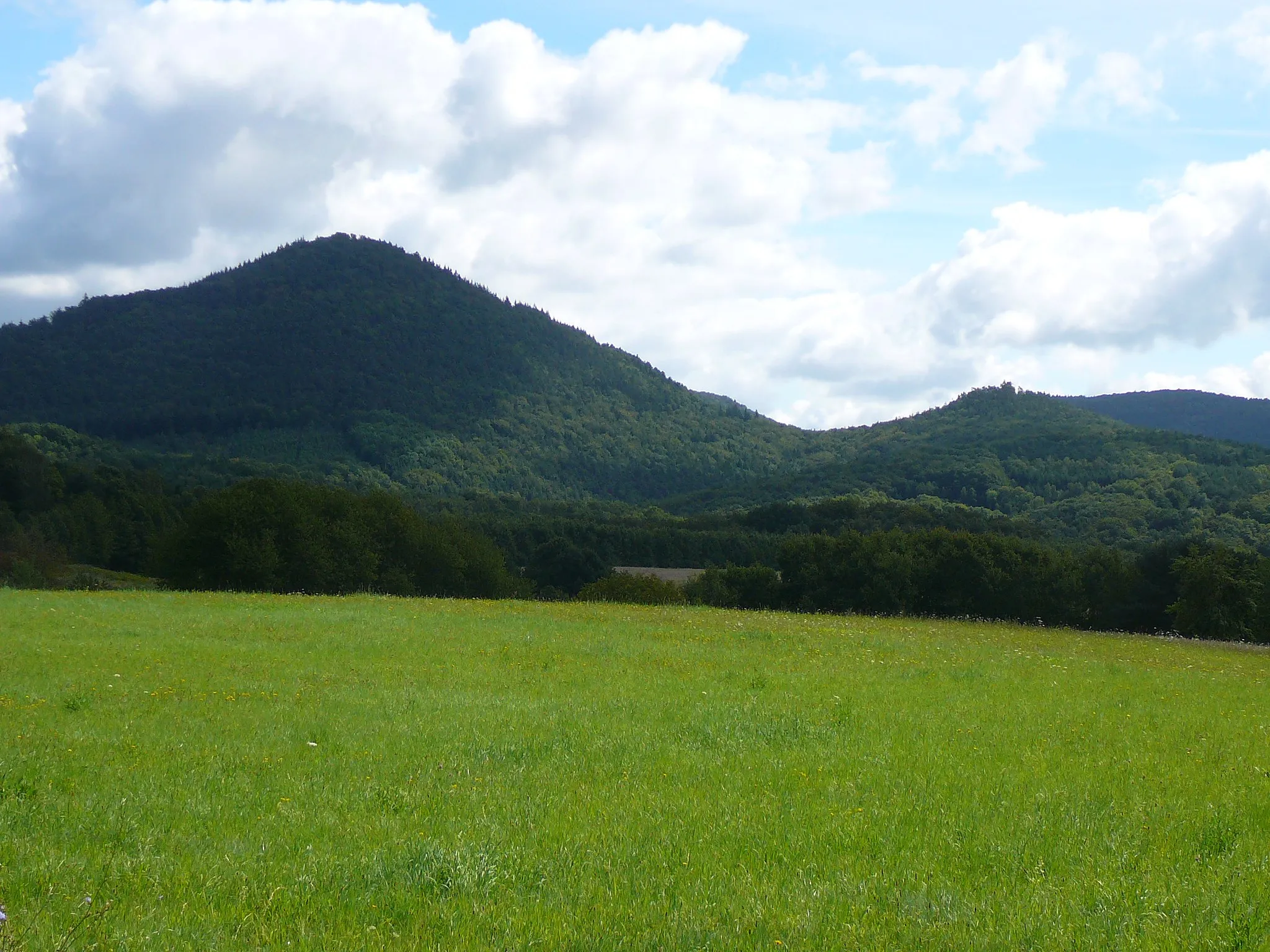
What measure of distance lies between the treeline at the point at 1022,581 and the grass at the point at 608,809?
30.6m

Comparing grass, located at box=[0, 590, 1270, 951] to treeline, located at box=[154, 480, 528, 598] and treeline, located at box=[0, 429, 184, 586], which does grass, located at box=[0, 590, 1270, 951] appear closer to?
treeline, located at box=[154, 480, 528, 598]

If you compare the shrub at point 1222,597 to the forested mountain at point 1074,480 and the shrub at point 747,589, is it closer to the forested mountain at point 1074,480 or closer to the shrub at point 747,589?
the shrub at point 747,589

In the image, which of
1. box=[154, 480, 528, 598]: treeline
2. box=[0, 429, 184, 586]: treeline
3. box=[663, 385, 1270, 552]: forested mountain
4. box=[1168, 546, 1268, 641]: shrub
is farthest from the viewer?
box=[663, 385, 1270, 552]: forested mountain

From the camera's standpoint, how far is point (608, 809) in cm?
823

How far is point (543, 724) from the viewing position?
12344mm

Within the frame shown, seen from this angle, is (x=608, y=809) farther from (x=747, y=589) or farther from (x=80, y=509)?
(x=80, y=509)

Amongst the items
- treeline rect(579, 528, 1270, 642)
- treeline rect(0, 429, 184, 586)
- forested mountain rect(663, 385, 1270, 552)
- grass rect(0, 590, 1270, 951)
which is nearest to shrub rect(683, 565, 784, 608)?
treeline rect(579, 528, 1270, 642)

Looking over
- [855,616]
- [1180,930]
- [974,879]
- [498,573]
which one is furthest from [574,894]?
[498,573]

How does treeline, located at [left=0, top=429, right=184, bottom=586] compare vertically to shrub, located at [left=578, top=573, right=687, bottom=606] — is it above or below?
above

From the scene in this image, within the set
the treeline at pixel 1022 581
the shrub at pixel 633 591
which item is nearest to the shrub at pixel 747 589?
the shrub at pixel 633 591

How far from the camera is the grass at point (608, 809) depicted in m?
5.77

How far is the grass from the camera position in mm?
5773

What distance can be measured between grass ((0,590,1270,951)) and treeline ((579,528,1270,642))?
30.6m

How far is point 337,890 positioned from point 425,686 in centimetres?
981
